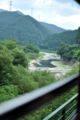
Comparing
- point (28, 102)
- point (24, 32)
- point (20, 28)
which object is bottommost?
point (28, 102)

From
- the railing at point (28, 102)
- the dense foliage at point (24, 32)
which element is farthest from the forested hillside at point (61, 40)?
the railing at point (28, 102)

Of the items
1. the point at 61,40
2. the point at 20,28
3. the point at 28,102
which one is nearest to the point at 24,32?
the point at 20,28

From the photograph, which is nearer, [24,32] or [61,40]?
[61,40]

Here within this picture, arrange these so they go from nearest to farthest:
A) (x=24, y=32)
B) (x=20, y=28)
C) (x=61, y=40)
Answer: (x=61, y=40), (x=24, y=32), (x=20, y=28)

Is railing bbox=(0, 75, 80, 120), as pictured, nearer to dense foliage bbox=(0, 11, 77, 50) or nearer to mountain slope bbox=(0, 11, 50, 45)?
dense foliage bbox=(0, 11, 77, 50)

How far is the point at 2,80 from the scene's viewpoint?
48.2 feet

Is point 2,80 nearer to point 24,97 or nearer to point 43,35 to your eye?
point 24,97

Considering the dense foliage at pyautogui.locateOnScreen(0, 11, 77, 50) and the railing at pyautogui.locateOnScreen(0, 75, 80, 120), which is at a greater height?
the dense foliage at pyautogui.locateOnScreen(0, 11, 77, 50)

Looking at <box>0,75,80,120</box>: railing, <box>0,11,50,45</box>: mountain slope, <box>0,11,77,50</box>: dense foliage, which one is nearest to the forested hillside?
<box>0,11,77,50</box>: dense foliage

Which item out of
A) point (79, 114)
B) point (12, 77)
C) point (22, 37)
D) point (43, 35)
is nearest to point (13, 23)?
point (22, 37)

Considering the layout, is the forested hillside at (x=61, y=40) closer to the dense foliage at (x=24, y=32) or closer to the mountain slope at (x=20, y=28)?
the dense foliage at (x=24, y=32)

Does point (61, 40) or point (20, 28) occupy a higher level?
point (20, 28)

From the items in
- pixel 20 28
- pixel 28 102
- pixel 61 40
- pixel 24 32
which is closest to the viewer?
pixel 28 102

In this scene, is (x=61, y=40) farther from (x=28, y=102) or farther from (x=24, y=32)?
(x=28, y=102)
